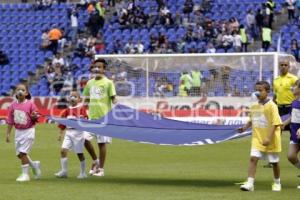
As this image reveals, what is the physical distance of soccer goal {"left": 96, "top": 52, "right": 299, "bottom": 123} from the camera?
28797 millimetres

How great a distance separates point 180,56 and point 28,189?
17139mm

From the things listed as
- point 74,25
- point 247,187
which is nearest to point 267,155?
A: point 247,187

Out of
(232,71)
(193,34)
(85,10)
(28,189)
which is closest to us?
(28,189)

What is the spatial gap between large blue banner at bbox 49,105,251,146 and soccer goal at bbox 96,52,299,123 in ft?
43.0

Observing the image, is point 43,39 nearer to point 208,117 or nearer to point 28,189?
point 208,117

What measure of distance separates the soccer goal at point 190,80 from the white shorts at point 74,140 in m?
13.5

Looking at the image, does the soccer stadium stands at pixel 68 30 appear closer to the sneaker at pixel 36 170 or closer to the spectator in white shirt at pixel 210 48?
the spectator in white shirt at pixel 210 48

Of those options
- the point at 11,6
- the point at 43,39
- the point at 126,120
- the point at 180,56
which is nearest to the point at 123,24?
the point at 43,39

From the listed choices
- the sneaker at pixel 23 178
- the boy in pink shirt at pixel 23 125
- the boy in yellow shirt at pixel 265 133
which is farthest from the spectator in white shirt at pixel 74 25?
the boy in yellow shirt at pixel 265 133

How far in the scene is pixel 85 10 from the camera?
44.9 metres

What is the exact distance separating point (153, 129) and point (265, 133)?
2.61 metres

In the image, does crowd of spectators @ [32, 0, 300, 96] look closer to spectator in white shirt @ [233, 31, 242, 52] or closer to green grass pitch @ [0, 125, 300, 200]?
spectator in white shirt @ [233, 31, 242, 52]

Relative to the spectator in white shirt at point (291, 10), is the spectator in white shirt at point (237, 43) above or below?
below

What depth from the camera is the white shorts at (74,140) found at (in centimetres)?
1562
